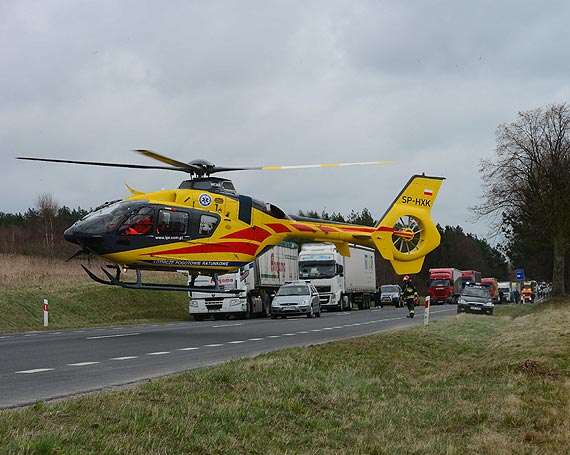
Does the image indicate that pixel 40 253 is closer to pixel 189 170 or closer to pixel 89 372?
pixel 189 170

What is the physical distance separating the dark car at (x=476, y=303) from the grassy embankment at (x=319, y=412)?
81.1ft

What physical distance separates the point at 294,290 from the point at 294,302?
2.85 ft

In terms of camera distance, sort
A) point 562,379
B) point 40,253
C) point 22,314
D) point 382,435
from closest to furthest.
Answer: point 382,435 < point 562,379 < point 22,314 < point 40,253

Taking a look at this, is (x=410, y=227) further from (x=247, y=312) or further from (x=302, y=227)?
(x=247, y=312)

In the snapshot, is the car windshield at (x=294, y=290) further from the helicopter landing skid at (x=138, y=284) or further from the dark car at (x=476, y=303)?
the helicopter landing skid at (x=138, y=284)

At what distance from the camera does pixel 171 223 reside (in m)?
22.1

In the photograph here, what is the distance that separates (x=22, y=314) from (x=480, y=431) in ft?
101

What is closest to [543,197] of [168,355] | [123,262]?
[123,262]

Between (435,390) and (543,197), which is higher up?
(543,197)

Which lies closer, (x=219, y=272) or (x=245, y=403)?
(x=245, y=403)

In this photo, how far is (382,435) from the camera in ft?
27.0

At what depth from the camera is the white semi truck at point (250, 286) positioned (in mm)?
38125


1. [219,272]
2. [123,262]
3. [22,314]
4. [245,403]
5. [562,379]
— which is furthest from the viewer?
[22,314]

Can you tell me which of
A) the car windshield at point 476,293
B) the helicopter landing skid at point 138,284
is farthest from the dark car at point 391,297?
the helicopter landing skid at point 138,284
